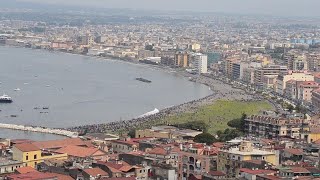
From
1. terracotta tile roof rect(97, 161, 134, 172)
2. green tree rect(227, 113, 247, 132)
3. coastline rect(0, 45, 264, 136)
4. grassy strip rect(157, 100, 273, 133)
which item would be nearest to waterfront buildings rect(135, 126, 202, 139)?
green tree rect(227, 113, 247, 132)

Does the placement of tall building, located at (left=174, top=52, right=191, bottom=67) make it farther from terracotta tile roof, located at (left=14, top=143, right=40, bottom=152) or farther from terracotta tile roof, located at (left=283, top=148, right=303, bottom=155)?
terracotta tile roof, located at (left=14, top=143, right=40, bottom=152)

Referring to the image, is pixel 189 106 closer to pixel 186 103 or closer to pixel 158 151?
pixel 186 103

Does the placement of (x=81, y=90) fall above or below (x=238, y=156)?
below

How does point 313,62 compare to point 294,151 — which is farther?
point 313,62

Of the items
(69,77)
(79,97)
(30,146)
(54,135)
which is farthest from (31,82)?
(30,146)

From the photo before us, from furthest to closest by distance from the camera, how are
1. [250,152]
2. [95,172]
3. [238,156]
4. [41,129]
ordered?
[41,129] → [250,152] → [238,156] → [95,172]

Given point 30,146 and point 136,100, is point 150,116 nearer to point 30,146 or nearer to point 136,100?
point 136,100

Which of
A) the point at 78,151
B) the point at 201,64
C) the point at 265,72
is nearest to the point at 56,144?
the point at 78,151

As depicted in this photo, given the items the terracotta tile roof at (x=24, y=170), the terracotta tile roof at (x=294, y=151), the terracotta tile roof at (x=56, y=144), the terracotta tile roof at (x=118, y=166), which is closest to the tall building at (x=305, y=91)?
the terracotta tile roof at (x=294, y=151)
